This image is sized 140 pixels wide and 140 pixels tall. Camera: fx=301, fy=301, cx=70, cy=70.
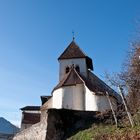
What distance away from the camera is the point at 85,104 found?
3266cm

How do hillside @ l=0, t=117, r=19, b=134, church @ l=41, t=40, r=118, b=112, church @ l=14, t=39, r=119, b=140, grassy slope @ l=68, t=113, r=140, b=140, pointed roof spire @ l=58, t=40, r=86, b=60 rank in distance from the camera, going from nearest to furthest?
grassy slope @ l=68, t=113, r=140, b=140 < church @ l=14, t=39, r=119, b=140 < church @ l=41, t=40, r=118, b=112 < pointed roof spire @ l=58, t=40, r=86, b=60 < hillside @ l=0, t=117, r=19, b=134

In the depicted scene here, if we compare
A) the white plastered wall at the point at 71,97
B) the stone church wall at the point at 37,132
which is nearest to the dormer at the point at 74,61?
the white plastered wall at the point at 71,97

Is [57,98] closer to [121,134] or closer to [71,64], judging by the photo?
[71,64]

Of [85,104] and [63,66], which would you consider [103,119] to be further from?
[63,66]

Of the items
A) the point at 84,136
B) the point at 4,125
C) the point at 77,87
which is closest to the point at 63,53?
the point at 77,87

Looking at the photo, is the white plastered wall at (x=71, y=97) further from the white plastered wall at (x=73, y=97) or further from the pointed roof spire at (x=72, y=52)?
the pointed roof spire at (x=72, y=52)

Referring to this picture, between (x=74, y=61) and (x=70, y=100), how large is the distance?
1028cm

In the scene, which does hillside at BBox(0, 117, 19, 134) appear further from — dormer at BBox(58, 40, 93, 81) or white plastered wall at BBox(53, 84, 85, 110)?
white plastered wall at BBox(53, 84, 85, 110)

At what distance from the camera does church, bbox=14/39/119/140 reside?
23431 millimetres

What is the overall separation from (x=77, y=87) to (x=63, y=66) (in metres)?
9.50

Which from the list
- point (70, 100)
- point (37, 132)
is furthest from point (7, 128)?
point (37, 132)

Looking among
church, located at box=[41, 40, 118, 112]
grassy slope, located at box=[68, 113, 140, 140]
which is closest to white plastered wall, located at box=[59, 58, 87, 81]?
church, located at box=[41, 40, 118, 112]

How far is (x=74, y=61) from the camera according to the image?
140ft

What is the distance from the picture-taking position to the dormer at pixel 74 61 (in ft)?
137
